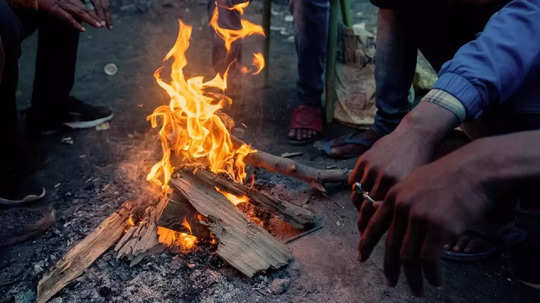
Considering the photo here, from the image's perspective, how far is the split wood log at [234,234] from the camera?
2131mm

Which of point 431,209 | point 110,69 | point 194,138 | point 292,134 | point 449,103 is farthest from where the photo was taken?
point 110,69

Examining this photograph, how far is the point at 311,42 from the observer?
3637mm

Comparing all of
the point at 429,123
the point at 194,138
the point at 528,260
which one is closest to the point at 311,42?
the point at 194,138

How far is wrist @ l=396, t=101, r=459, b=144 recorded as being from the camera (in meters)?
1.41

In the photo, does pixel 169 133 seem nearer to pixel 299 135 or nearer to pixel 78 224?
pixel 78 224

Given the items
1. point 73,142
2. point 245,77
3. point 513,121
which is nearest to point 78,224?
point 73,142

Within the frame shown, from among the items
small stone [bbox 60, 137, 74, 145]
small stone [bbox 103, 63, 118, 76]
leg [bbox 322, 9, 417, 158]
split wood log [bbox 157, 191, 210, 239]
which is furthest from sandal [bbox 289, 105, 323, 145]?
small stone [bbox 103, 63, 118, 76]

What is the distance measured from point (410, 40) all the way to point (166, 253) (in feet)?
6.47

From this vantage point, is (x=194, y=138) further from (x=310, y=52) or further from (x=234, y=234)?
(x=310, y=52)

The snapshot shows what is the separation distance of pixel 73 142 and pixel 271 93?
6.29 ft

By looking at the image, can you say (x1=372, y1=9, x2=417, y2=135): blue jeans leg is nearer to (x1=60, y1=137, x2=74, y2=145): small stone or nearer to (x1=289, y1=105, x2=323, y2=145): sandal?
(x1=289, y1=105, x2=323, y2=145): sandal

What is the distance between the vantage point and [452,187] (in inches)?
44.4

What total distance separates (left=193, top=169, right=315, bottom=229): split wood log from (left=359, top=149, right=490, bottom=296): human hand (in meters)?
1.17

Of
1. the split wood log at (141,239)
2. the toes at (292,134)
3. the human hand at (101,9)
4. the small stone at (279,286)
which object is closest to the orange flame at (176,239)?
the split wood log at (141,239)
